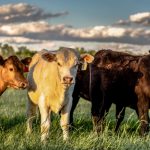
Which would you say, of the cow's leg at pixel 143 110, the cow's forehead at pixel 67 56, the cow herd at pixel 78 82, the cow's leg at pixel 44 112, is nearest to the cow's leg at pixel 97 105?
the cow herd at pixel 78 82

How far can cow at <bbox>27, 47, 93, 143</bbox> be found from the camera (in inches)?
366

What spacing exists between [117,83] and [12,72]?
2.85 meters

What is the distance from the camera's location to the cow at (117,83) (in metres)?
11.3

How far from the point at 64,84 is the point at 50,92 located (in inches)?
23.3

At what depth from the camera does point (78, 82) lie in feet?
41.5

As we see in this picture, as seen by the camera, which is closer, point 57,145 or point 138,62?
point 57,145

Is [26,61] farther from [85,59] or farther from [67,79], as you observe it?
[67,79]

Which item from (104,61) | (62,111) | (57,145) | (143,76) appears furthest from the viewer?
(104,61)

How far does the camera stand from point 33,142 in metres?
7.60

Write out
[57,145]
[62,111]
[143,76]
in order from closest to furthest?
[57,145], [62,111], [143,76]

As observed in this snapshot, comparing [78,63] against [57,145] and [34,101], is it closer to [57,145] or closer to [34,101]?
[34,101]

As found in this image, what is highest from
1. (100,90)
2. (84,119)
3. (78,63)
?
(78,63)

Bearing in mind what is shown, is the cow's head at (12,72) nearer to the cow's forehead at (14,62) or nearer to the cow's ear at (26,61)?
the cow's forehead at (14,62)

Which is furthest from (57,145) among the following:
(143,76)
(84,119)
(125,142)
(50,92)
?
(84,119)
